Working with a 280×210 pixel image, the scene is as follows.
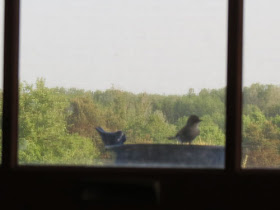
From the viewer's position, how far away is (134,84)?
1.42m

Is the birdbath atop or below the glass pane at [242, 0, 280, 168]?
below

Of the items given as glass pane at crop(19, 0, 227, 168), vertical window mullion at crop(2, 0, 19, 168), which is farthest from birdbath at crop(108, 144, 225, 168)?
vertical window mullion at crop(2, 0, 19, 168)

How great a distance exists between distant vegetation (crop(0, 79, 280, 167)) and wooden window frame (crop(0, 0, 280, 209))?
54 millimetres

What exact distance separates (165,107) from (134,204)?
32cm

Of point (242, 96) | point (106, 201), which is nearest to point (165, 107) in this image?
point (242, 96)

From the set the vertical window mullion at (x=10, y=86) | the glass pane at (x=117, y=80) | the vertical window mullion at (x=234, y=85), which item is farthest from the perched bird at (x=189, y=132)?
the vertical window mullion at (x=10, y=86)

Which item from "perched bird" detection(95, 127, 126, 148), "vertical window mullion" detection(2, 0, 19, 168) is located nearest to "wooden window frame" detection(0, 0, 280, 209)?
"vertical window mullion" detection(2, 0, 19, 168)

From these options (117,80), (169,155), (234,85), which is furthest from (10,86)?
(234,85)

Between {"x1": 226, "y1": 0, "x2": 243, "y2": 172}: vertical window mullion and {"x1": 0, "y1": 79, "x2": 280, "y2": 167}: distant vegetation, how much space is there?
5 centimetres

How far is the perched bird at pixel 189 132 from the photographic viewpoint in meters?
1.39

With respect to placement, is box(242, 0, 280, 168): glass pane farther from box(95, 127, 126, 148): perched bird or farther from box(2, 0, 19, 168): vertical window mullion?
box(2, 0, 19, 168): vertical window mullion

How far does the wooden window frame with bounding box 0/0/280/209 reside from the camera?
125 centimetres

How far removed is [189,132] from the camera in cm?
138

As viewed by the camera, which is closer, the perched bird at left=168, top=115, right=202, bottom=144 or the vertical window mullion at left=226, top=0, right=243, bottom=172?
the vertical window mullion at left=226, top=0, right=243, bottom=172
